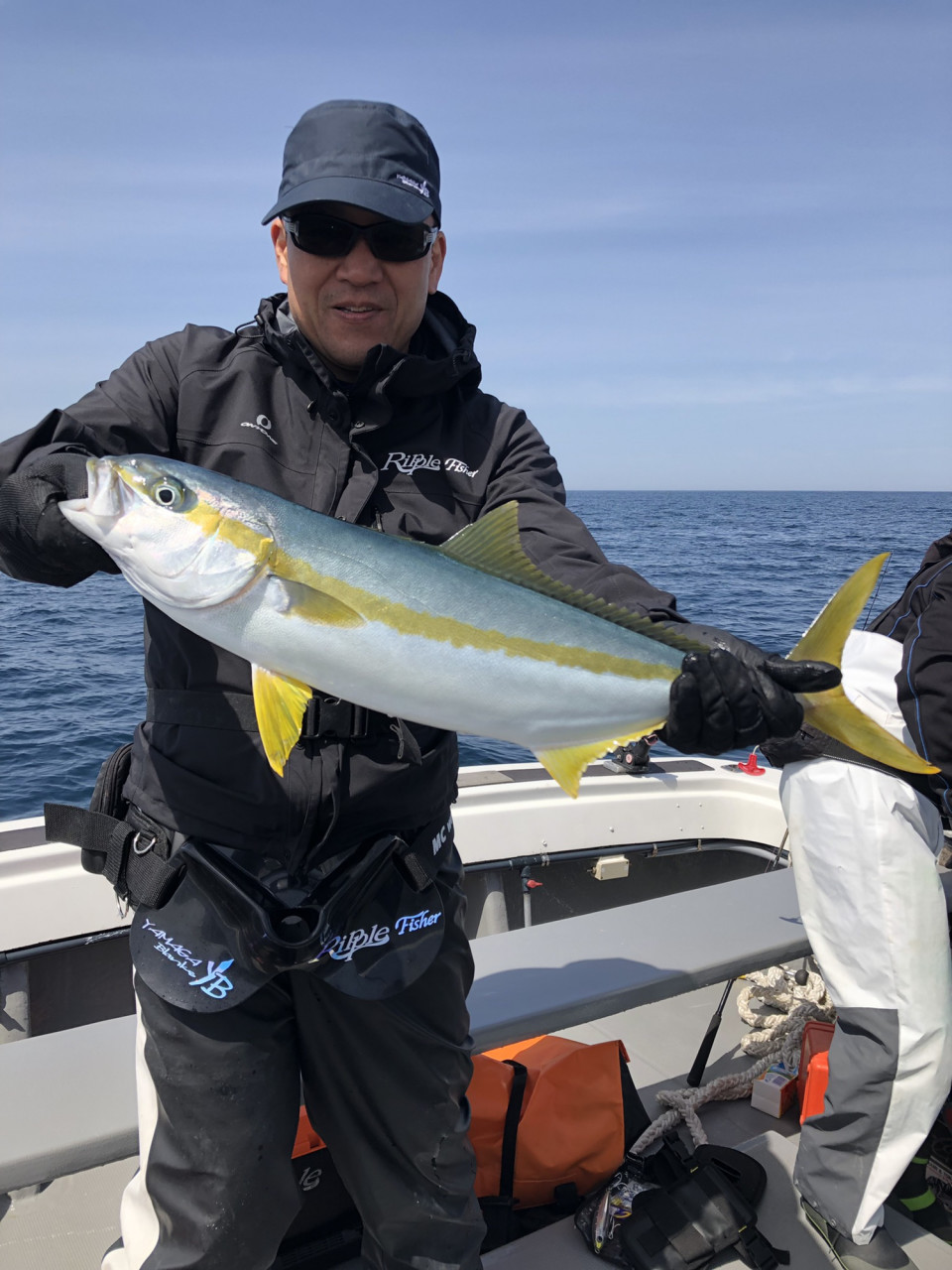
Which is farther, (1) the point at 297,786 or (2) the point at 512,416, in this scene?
(2) the point at 512,416

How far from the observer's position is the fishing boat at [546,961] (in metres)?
2.90

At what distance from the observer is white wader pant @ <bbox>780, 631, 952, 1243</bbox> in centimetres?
325

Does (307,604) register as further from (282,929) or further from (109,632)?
(109,632)

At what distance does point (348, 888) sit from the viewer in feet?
7.80

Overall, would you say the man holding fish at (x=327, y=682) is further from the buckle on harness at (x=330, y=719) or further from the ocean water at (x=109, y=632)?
the ocean water at (x=109, y=632)

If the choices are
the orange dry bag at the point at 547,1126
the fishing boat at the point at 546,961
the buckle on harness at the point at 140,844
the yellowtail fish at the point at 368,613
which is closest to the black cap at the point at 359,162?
the yellowtail fish at the point at 368,613

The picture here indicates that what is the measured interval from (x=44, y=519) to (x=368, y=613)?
79 centimetres

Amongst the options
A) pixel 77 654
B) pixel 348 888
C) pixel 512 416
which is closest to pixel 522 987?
pixel 348 888

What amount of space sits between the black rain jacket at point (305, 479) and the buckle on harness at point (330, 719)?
1.4 inches

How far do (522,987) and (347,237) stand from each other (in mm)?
2760

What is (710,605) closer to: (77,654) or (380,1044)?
(77,654)

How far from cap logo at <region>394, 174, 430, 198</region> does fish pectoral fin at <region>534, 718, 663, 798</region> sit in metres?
1.66

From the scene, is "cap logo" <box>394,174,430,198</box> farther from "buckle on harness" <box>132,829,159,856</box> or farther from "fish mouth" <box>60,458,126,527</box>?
"buckle on harness" <box>132,829,159,856</box>

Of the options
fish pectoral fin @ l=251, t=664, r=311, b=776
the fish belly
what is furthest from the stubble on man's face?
fish pectoral fin @ l=251, t=664, r=311, b=776
